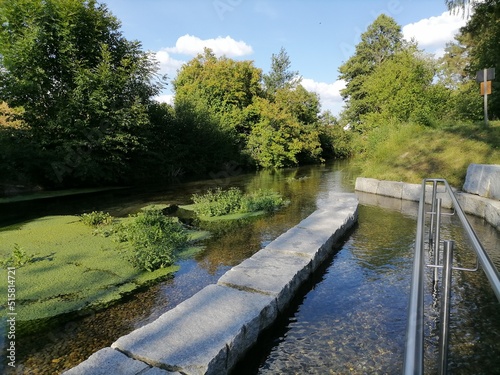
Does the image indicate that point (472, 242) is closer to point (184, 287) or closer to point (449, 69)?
point (184, 287)

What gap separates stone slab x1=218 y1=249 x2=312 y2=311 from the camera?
3.55 metres

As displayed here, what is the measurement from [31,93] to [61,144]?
2.38 meters

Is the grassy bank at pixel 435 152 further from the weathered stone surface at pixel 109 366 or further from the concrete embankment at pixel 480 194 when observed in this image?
the weathered stone surface at pixel 109 366

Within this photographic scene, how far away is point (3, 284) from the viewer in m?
4.25

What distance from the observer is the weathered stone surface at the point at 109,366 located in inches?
88.1

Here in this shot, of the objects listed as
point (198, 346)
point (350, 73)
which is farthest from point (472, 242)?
point (350, 73)

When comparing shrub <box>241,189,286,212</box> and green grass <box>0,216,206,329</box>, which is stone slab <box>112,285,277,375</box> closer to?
green grass <box>0,216,206,329</box>

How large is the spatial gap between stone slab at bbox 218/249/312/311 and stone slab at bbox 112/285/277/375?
6.8 inches

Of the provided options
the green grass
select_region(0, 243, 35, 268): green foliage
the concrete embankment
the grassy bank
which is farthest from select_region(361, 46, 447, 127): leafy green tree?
select_region(0, 243, 35, 268): green foliage

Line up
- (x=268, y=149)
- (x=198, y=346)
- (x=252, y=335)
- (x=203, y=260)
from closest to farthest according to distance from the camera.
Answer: (x=198, y=346) < (x=252, y=335) < (x=203, y=260) < (x=268, y=149)

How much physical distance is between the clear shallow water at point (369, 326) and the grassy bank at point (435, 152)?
5.58 meters

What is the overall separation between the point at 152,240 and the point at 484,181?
23.5 ft

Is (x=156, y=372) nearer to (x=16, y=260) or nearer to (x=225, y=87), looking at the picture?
(x=16, y=260)

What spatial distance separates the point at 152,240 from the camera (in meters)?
5.57
